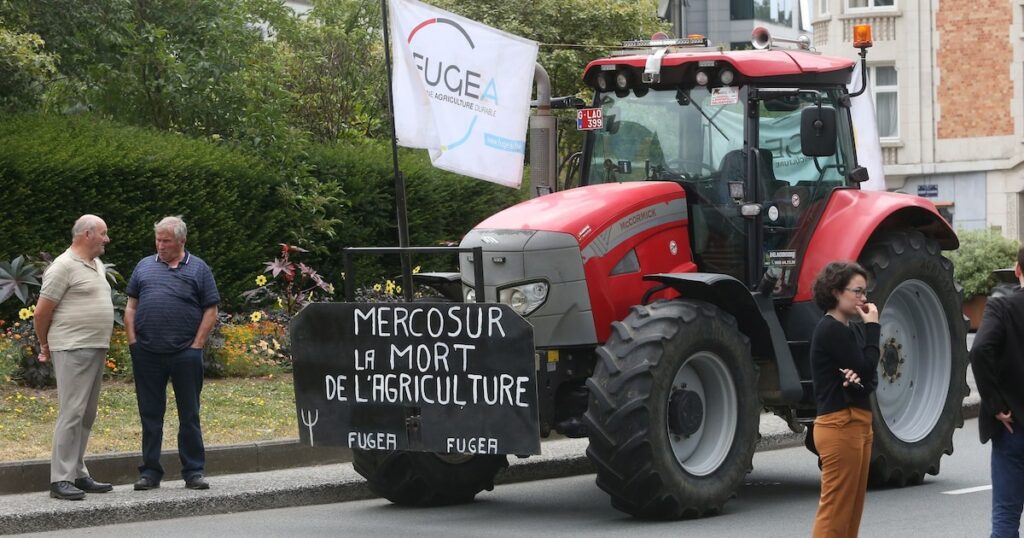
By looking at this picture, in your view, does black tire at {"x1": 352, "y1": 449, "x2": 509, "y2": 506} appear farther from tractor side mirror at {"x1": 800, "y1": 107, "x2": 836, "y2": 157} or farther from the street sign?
tractor side mirror at {"x1": 800, "y1": 107, "x2": 836, "y2": 157}

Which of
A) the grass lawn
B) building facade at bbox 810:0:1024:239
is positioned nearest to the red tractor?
the grass lawn

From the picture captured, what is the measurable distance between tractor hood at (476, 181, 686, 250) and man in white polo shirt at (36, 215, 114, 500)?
251 centimetres

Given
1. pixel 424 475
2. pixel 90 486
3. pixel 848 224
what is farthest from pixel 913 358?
pixel 90 486

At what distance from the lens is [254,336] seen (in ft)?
53.2

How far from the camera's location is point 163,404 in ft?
35.0

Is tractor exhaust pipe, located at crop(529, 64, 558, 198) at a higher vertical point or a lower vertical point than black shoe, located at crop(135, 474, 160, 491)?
higher

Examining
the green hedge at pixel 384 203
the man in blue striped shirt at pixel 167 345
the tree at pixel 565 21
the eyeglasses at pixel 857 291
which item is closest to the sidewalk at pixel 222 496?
the man in blue striped shirt at pixel 167 345

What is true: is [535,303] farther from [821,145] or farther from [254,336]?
[254,336]

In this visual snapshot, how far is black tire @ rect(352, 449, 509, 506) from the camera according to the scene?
34.6ft

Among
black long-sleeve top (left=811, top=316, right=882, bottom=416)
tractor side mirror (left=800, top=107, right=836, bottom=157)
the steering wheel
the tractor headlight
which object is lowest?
black long-sleeve top (left=811, top=316, right=882, bottom=416)

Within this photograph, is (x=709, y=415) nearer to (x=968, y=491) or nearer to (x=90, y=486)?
(x=968, y=491)

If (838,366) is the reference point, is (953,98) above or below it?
above

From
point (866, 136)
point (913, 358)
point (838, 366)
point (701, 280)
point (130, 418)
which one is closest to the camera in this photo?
point (838, 366)

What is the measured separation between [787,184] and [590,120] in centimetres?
140
